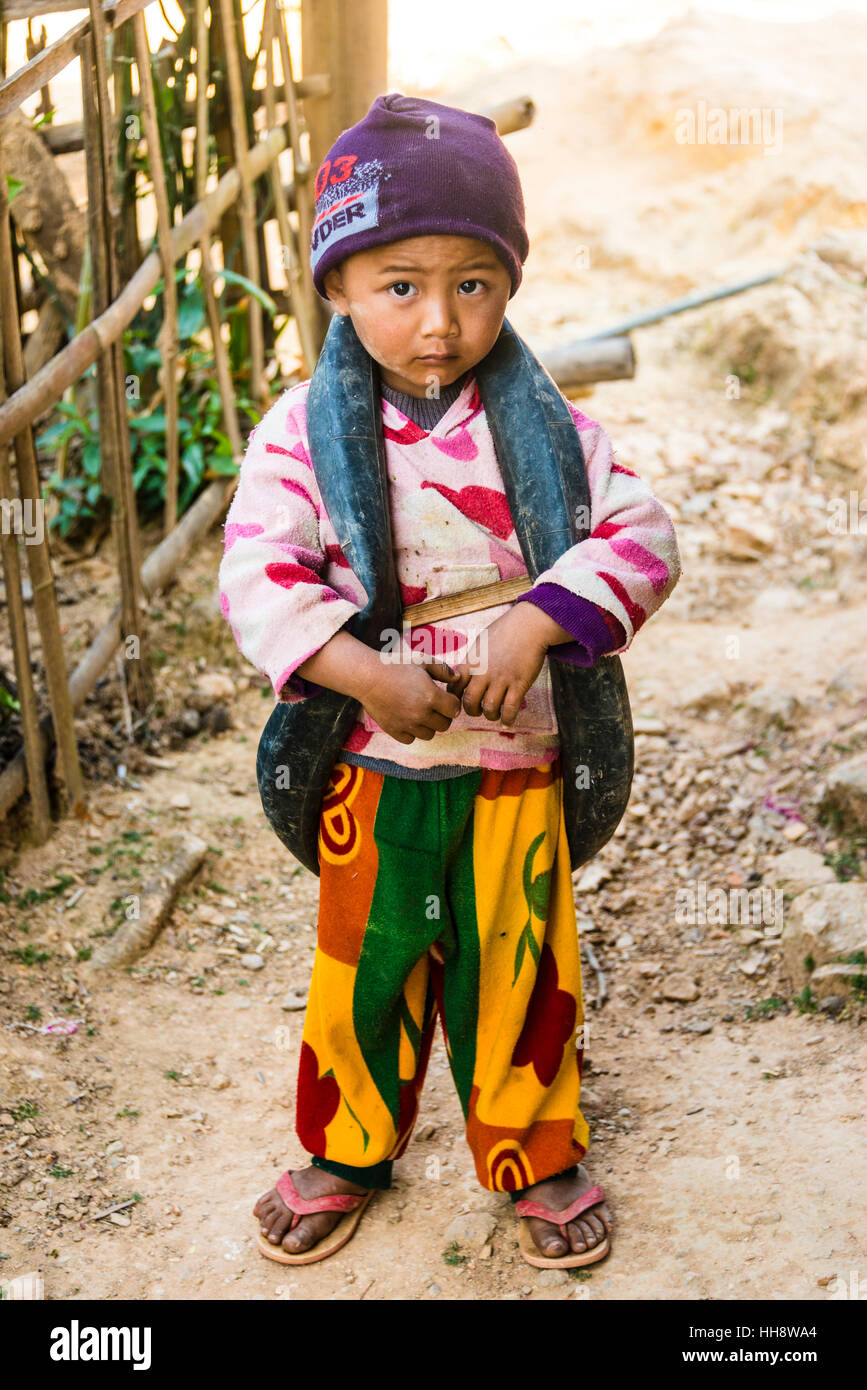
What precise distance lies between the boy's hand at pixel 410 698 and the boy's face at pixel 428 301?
1.25ft

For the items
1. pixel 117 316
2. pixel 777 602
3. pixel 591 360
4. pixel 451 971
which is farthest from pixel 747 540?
pixel 451 971

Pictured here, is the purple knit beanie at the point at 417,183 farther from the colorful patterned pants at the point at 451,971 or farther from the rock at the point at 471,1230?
the rock at the point at 471,1230

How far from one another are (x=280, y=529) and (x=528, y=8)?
7772 mm

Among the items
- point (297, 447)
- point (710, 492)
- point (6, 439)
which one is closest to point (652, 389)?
point (710, 492)

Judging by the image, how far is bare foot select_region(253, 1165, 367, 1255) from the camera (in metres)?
1.92

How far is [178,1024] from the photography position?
8.14 ft

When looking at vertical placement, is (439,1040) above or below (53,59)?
below

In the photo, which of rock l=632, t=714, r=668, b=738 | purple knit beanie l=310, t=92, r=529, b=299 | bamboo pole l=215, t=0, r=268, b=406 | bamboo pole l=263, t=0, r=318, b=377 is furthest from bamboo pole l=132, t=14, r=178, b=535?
purple knit beanie l=310, t=92, r=529, b=299

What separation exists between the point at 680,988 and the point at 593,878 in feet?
1.39

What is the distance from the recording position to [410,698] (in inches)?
58.1

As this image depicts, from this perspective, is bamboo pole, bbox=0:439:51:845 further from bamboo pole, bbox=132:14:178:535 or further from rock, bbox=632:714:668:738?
rock, bbox=632:714:668:738

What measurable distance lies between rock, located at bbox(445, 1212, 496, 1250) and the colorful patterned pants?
7cm

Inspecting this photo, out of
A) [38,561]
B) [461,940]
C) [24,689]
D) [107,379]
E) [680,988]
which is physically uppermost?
[107,379]

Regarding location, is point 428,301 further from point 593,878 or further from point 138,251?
point 138,251
